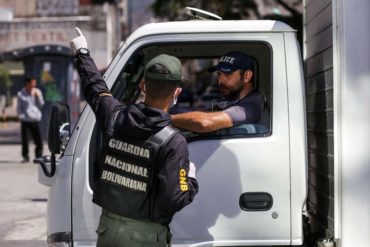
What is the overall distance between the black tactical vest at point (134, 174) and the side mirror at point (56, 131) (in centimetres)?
86

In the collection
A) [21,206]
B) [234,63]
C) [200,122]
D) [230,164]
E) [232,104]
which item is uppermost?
[234,63]

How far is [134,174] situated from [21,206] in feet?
25.1

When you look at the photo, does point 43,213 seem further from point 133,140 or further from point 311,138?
point 133,140

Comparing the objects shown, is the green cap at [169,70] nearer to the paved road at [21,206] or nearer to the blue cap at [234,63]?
the blue cap at [234,63]

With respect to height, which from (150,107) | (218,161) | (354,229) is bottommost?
(354,229)

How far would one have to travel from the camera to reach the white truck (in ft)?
13.2

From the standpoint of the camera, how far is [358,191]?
369 centimetres

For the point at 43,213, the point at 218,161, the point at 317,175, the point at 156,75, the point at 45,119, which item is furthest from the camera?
the point at 45,119

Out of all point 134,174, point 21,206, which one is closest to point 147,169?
point 134,174

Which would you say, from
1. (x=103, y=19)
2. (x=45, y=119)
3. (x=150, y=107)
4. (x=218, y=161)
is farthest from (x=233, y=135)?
(x=103, y=19)

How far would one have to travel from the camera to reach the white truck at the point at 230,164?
4020mm

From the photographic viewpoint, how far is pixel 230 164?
159 inches

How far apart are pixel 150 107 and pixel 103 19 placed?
133 ft

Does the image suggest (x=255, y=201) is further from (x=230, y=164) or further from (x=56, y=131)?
(x=56, y=131)
